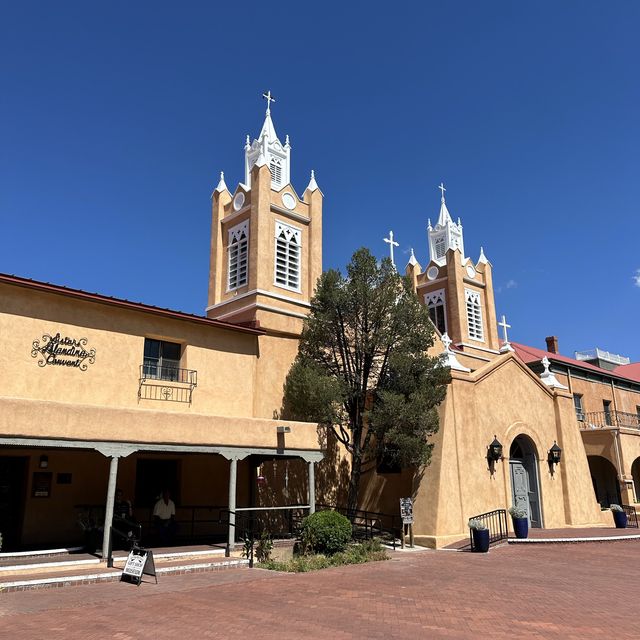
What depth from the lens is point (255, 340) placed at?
20438 mm

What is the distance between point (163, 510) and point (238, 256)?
39.9 ft

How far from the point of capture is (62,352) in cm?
1588

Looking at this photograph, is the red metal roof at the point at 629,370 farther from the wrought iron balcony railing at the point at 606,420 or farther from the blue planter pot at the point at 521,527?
the blue planter pot at the point at 521,527

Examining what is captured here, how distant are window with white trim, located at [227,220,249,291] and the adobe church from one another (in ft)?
0.26

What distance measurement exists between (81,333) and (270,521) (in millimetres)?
8698

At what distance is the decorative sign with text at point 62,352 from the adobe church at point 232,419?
38mm

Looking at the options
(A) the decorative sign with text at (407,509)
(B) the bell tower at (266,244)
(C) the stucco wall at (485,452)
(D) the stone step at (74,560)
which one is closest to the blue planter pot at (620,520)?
(C) the stucco wall at (485,452)

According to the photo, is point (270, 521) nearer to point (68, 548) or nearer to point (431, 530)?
point (431, 530)

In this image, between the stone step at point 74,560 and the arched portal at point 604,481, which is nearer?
the stone step at point 74,560

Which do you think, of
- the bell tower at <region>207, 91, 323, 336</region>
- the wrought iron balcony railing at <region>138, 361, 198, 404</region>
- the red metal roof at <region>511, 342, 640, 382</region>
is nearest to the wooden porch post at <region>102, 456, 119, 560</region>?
the wrought iron balcony railing at <region>138, 361, 198, 404</region>

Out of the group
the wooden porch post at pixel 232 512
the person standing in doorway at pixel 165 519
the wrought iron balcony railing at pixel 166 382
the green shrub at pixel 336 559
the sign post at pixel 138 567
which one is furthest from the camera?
the wrought iron balcony railing at pixel 166 382

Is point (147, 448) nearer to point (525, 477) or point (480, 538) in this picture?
point (480, 538)

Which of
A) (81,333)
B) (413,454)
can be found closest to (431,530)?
(413,454)

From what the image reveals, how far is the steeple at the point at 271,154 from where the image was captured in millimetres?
27391
